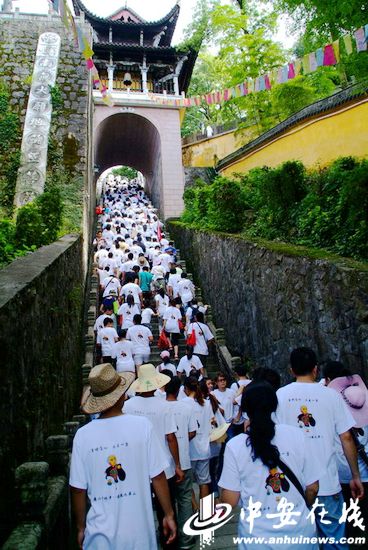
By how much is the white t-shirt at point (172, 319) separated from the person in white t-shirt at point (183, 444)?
450 cm

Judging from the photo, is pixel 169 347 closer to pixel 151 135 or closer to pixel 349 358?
pixel 349 358

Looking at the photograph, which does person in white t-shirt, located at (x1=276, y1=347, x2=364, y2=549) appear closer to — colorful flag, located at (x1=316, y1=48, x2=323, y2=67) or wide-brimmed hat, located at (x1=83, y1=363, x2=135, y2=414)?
wide-brimmed hat, located at (x1=83, y1=363, x2=135, y2=414)

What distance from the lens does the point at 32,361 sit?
13.1ft

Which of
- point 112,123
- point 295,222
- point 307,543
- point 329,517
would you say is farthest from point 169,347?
point 112,123

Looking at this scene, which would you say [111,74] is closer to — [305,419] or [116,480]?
[305,419]

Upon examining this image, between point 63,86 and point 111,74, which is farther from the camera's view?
point 111,74

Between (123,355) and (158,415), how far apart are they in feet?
12.3

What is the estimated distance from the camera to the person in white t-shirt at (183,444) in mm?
3803

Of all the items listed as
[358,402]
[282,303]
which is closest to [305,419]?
[358,402]

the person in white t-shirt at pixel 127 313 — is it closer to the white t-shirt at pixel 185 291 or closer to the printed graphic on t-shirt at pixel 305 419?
the white t-shirt at pixel 185 291

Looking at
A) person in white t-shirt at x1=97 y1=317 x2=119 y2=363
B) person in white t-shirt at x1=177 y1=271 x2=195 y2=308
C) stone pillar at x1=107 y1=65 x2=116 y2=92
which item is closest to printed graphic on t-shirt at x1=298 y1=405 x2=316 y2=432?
person in white t-shirt at x1=97 y1=317 x2=119 y2=363

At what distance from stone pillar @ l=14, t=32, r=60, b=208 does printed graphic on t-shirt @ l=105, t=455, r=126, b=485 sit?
1184cm

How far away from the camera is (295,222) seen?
7.82 meters

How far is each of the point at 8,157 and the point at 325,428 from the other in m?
13.8
